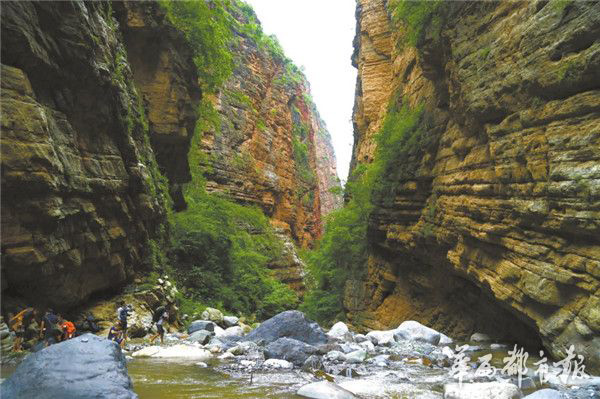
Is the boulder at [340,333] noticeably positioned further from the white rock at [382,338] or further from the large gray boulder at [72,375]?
the large gray boulder at [72,375]

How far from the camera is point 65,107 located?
8578 millimetres

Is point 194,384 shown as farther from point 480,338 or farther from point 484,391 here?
point 480,338

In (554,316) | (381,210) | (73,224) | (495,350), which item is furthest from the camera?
(381,210)

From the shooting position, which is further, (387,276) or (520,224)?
(387,276)

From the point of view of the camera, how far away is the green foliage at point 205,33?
1453 centimetres

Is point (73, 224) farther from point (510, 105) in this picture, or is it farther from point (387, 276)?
point (387, 276)

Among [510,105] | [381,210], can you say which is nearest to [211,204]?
[381,210]

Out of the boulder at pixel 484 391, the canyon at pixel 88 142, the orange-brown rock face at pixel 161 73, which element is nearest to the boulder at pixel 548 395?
the boulder at pixel 484 391

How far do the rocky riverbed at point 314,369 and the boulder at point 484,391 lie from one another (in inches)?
0.4

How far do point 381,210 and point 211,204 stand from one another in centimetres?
903

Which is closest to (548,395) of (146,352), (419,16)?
(146,352)

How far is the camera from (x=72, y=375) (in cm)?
396

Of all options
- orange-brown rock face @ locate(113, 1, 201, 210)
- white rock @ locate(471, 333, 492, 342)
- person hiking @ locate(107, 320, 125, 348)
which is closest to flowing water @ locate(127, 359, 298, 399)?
person hiking @ locate(107, 320, 125, 348)

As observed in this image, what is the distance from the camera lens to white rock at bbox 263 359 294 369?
6.70 m
